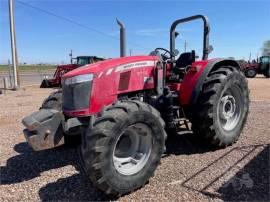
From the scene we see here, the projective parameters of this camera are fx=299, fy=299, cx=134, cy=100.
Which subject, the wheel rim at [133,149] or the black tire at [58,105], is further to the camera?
the black tire at [58,105]

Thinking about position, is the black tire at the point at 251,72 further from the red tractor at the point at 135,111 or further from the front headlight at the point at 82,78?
the front headlight at the point at 82,78

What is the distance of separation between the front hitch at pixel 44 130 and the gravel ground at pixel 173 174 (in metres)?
0.51

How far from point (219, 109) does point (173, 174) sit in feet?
5.03

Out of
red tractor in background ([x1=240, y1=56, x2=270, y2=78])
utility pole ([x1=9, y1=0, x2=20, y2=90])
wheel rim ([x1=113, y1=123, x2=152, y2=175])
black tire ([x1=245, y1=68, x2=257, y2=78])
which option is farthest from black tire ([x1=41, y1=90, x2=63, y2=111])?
black tire ([x1=245, y1=68, x2=257, y2=78])

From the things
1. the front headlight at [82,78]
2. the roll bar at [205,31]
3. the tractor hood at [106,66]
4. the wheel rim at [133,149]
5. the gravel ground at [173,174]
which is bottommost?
the gravel ground at [173,174]

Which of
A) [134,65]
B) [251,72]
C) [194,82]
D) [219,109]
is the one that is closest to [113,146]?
[134,65]

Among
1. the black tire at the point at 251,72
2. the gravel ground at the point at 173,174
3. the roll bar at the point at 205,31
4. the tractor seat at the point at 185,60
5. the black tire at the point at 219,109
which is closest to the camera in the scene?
the gravel ground at the point at 173,174

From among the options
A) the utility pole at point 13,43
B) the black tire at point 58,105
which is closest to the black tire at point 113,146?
the black tire at point 58,105

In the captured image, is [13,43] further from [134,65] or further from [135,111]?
[135,111]

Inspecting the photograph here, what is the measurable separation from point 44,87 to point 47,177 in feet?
46.9

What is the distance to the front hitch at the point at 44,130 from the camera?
352cm

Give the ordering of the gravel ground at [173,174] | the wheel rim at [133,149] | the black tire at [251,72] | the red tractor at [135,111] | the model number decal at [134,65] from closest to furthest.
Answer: the red tractor at [135,111] < the gravel ground at [173,174] < the wheel rim at [133,149] < the model number decal at [134,65] < the black tire at [251,72]

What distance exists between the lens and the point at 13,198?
11.1 ft

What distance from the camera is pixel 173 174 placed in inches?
149
